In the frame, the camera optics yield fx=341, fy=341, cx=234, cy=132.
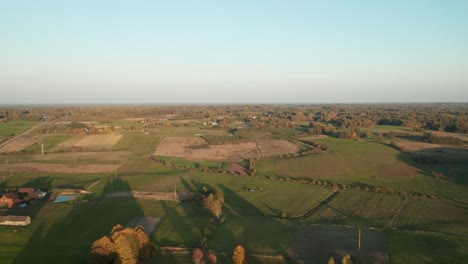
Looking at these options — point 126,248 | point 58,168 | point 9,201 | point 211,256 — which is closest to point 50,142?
point 58,168

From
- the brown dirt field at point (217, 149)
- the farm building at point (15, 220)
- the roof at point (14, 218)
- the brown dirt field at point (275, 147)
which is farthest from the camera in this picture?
the brown dirt field at point (275, 147)

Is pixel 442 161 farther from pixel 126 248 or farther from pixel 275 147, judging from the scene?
pixel 126 248

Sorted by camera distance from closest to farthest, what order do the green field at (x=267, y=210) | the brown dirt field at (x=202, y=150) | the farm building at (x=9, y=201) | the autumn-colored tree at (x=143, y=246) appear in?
the autumn-colored tree at (x=143, y=246), the green field at (x=267, y=210), the farm building at (x=9, y=201), the brown dirt field at (x=202, y=150)

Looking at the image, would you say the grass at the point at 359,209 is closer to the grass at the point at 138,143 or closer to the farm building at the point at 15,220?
the farm building at the point at 15,220

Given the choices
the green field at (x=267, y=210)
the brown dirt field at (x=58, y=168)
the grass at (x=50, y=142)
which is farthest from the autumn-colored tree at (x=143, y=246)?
the grass at (x=50, y=142)

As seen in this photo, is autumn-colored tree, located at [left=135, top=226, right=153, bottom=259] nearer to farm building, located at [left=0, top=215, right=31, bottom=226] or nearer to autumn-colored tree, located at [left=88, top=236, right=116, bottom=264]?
autumn-colored tree, located at [left=88, top=236, right=116, bottom=264]

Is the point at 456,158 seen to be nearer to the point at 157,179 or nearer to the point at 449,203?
the point at 449,203
